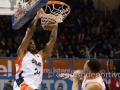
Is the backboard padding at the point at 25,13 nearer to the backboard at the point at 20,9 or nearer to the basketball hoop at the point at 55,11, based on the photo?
the backboard at the point at 20,9

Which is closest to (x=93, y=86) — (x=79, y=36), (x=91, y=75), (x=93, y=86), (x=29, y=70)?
(x=93, y=86)

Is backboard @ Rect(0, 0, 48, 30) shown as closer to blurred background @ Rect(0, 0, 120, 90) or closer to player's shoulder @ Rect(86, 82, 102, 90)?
player's shoulder @ Rect(86, 82, 102, 90)

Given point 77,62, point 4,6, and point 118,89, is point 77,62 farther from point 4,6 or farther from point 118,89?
point 4,6

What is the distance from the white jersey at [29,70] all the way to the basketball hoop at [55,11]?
2.73 ft

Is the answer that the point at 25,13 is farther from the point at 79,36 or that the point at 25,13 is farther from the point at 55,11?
the point at 79,36

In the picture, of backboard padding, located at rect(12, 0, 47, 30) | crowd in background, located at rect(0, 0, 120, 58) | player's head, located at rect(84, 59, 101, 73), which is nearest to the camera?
player's head, located at rect(84, 59, 101, 73)

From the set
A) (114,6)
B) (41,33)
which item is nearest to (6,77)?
(41,33)

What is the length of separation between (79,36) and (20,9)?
11408mm

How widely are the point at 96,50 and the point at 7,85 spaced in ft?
18.9

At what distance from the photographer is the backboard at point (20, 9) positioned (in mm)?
6900

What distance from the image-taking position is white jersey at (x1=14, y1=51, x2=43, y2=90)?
6.85 m

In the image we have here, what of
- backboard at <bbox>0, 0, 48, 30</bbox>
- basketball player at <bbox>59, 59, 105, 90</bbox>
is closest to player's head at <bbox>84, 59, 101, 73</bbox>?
basketball player at <bbox>59, 59, 105, 90</bbox>

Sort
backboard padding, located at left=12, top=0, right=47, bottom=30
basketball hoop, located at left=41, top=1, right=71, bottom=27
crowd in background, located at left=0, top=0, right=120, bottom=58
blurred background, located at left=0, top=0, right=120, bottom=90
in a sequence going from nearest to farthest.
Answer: backboard padding, located at left=12, top=0, right=47, bottom=30
basketball hoop, located at left=41, top=1, right=71, bottom=27
blurred background, located at left=0, top=0, right=120, bottom=90
crowd in background, located at left=0, top=0, right=120, bottom=58

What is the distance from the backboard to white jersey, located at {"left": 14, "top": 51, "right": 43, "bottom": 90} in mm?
754
